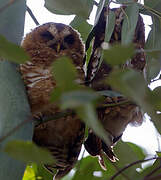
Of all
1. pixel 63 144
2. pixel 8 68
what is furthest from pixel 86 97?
pixel 63 144

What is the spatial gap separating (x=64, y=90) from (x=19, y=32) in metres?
0.88

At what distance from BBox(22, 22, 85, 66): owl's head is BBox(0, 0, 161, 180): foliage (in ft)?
0.28

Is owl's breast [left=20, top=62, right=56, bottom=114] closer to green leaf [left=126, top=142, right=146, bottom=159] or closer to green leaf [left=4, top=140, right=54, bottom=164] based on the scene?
green leaf [left=126, top=142, right=146, bottom=159]

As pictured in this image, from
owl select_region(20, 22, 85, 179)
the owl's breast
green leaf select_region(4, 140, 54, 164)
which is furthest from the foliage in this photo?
the owl's breast

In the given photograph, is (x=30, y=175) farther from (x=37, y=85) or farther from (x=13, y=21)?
(x=13, y=21)

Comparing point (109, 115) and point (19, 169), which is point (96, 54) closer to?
point (109, 115)

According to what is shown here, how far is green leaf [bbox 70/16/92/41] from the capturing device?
2001 millimetres

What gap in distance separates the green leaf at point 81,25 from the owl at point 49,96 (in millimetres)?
93

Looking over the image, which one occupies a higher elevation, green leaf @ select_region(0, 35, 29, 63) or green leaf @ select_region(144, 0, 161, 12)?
green leaf @ select_region(0, 35, 29, 63)

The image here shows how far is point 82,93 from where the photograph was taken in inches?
22.7

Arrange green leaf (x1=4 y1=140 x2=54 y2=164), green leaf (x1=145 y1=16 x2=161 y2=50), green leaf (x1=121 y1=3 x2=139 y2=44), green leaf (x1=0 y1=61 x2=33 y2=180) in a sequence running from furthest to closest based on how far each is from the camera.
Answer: green leaf (x1=145 y1=16 x2=161 y2=50)
green leaf (x1=121 y1=3 x2=139 y2=44)
green leaf (x1=0 y1=61 x2=33 y2=180)
green leaf (x1=4 y1=140 x2=54 y2=164)

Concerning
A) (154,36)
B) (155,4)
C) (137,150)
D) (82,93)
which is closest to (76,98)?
(82,93)

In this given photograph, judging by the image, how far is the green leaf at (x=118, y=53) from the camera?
0.61 meters

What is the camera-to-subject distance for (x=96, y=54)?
6.54 ft
